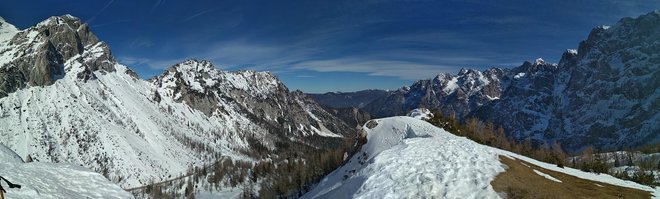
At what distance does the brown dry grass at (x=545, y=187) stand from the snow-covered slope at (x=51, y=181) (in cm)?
2952

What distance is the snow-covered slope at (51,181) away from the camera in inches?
893

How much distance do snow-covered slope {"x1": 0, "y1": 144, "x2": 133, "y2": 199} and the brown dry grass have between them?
29.5 m

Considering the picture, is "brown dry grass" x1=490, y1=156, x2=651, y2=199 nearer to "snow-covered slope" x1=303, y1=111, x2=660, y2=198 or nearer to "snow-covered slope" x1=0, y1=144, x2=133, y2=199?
"snow-covered slope" x1=303, y1=111, x2=660, y2=198

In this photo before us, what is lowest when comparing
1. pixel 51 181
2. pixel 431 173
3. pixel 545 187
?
pixel 545 187

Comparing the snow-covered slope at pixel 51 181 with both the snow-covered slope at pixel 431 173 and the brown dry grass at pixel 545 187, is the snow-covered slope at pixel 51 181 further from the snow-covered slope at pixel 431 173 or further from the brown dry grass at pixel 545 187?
the brown dry grass at pixel 545 187

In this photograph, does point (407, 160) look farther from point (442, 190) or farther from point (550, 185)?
point (550, 185)

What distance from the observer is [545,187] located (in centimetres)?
3756

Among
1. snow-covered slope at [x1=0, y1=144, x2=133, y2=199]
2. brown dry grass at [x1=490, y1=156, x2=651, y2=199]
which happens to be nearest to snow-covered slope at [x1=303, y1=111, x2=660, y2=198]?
brown dry grass at [x1=490, y1=156, x2=651, y2=199]

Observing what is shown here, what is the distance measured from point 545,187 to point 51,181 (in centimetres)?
3764

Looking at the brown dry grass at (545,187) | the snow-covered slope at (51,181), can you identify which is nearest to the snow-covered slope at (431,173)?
the brown dry grass at (545,187)

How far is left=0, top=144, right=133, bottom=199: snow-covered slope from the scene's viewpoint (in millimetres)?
22688

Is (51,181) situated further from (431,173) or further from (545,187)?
(545,187)

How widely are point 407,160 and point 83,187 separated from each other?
27.7m

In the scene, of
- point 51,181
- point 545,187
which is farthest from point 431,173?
point 51,181
